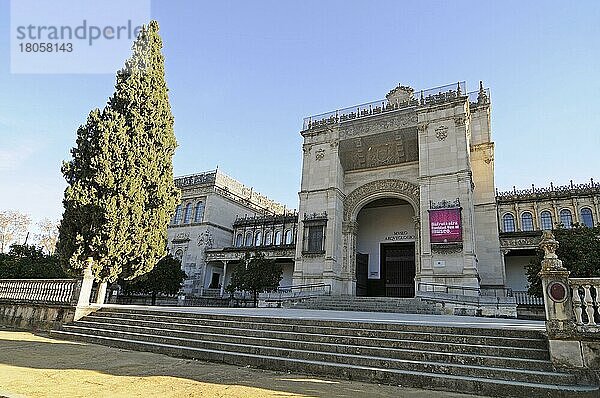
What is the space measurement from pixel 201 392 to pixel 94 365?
10.1 ft

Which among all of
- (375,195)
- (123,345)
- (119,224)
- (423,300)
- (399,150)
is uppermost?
(399,150)

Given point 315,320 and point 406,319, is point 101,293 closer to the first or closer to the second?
point 315,320

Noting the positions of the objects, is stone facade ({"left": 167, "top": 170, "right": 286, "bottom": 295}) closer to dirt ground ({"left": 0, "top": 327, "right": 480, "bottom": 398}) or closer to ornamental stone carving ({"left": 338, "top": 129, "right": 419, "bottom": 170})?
ornamental stone carving ({"left": 338, "top": 129, "right": 419, "bottom": 170})

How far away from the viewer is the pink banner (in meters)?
18.0

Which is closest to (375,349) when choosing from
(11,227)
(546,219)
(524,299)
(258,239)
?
(524,299)

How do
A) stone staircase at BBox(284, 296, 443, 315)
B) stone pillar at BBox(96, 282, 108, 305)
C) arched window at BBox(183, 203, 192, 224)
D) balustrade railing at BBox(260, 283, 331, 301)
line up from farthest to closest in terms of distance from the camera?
arched window at BBox(183, 203, 192, 224)
balustrade railing at BBox(260, 283, 331, 301)
stone staircase at BBox(284, 296, 443, 315)
stone pillar at BBox(96, 282, 108, 305)

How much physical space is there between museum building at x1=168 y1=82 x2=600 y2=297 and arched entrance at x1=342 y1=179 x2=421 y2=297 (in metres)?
0.07

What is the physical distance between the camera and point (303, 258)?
21969 millimetres

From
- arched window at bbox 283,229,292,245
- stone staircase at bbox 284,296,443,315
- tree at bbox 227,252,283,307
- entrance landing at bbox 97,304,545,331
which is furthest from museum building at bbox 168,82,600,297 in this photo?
arched window at bbox 283,229,292,245

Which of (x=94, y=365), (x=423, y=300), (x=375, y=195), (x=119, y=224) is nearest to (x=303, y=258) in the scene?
(x=375, y=195)

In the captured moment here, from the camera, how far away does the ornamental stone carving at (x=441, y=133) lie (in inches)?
787

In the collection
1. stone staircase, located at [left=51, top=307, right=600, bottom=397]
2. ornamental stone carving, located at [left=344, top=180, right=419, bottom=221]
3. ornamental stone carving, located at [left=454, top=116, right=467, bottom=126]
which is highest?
ornamental stone carving, located at [left=454, top=116, right=467, bottom=126]

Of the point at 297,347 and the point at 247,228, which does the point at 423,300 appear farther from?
the point at 247,228

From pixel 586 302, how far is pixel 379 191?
55.6 ft
